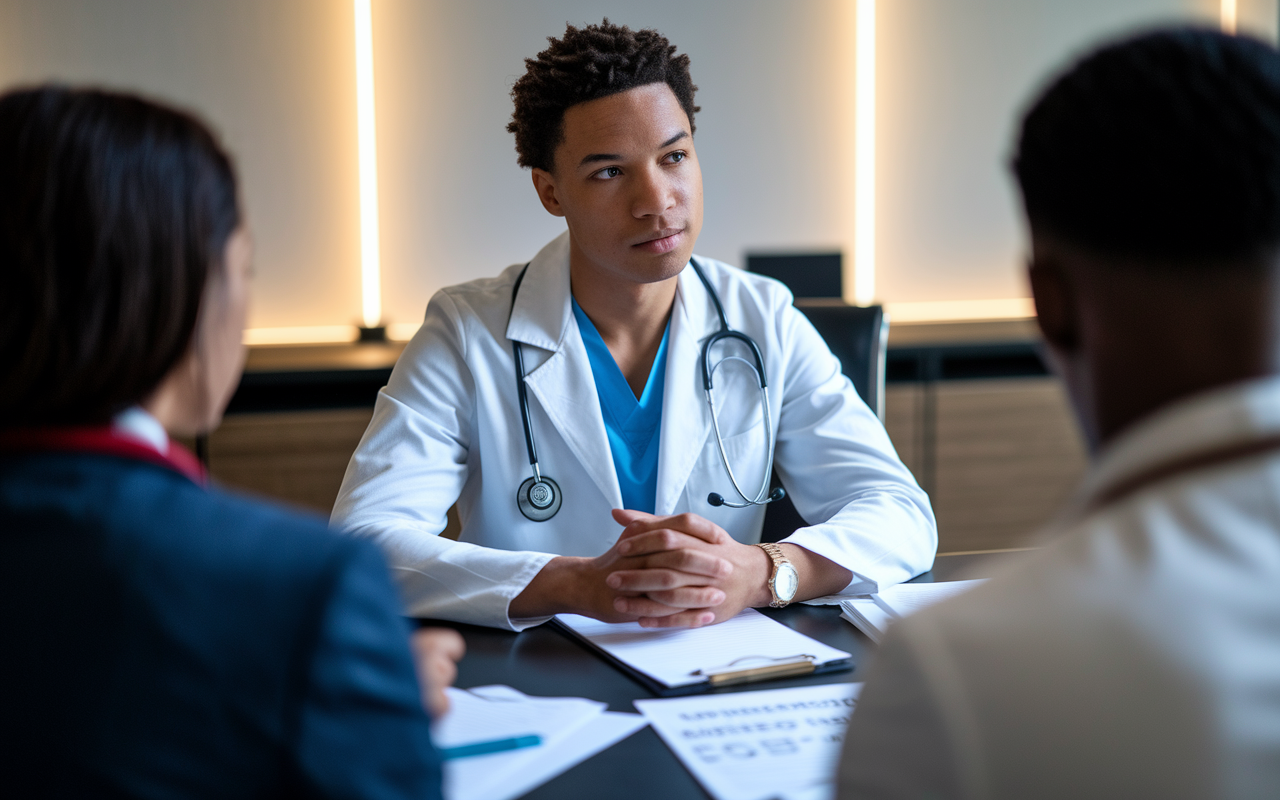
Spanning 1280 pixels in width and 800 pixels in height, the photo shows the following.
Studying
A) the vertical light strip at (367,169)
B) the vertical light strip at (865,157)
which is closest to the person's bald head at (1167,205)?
the vertical light strip at (367,169)

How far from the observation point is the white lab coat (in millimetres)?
1501

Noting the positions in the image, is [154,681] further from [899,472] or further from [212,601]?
[899,472]

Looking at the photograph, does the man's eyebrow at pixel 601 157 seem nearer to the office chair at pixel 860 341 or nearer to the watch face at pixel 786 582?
the office chair at pixel 860 341

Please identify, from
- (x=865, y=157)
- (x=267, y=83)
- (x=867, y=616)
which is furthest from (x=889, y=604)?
(x=267, y=83)

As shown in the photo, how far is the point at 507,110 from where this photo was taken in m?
3.43

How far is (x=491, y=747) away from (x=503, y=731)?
0.04 m

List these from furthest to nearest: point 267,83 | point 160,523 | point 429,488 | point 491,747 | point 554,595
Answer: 1. point 267,83
2. point 429,488
3. point 554,595
4. point 491,747
5. point 160,523

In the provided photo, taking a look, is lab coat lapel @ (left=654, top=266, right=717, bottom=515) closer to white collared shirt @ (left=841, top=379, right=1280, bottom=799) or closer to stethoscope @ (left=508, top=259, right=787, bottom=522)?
stethoscope @ (left=508, top=259, right=787, bottom=522)

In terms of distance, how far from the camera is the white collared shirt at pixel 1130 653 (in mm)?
471

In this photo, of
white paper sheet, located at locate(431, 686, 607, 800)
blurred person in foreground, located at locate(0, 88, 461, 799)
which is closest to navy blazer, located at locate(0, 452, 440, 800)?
blurred person in foreground, located at locate(0, 88, 461, 799)

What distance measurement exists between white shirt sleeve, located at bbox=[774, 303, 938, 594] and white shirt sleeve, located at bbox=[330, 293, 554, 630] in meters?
0.40

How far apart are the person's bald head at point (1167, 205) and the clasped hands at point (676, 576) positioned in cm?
65

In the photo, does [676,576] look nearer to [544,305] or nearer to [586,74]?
[544,305]

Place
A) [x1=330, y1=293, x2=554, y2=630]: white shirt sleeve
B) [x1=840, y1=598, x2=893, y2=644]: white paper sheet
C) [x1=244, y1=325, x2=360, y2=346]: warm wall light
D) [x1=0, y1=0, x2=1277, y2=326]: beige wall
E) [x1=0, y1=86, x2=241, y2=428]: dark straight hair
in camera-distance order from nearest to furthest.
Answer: [x1=0, y1=86, x2=241, y2=428]: dark straight hair < [x1=840, y1=598, x2=893, y2=644]: white paper sheet < [x1=330, y1=293, x2=554, y2=630]: white shirt sleeve < [x1=0, y1=0, x2=1277, y2=326]: beige wall < [x1=244, y1=325, x2=360, y2=346]: warm wall light
